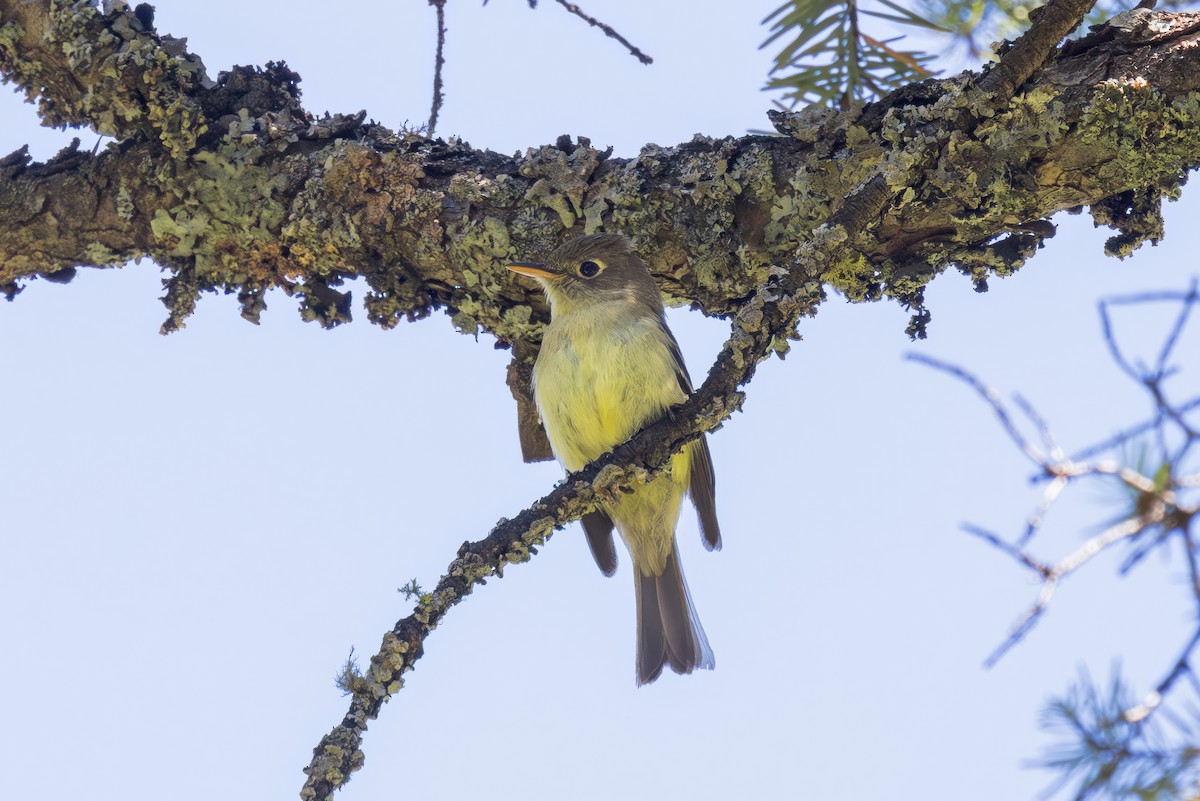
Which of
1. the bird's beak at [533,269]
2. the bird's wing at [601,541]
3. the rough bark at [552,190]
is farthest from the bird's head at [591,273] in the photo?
the bird's wing at [601,541]

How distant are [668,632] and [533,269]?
1832mm

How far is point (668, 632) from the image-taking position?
5.31 meters

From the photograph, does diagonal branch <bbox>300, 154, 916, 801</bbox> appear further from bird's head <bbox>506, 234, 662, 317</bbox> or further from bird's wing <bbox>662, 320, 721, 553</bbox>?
bird's wing <bbox>662, 320, 721, 553</bbox>

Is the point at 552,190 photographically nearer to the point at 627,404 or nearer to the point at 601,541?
the point at 627,404

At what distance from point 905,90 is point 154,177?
2.59 metres

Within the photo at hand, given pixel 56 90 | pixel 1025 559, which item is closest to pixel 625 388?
pixel 56 90

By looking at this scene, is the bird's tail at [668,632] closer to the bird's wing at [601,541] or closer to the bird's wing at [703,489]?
the bird's wing at [601,541]

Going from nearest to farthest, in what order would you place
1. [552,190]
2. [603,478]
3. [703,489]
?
[603,478] → [552,190] → [703,489]

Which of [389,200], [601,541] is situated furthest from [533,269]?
[601,541]

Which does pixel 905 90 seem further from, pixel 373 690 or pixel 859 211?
pixel 373 690

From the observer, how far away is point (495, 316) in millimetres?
4645

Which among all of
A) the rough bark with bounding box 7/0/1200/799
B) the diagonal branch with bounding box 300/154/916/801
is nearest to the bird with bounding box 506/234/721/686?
the rough bark with bounding box 7/0/1200/799

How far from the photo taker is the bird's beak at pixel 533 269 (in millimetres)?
4312

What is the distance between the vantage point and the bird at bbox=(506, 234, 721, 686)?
483 cm
